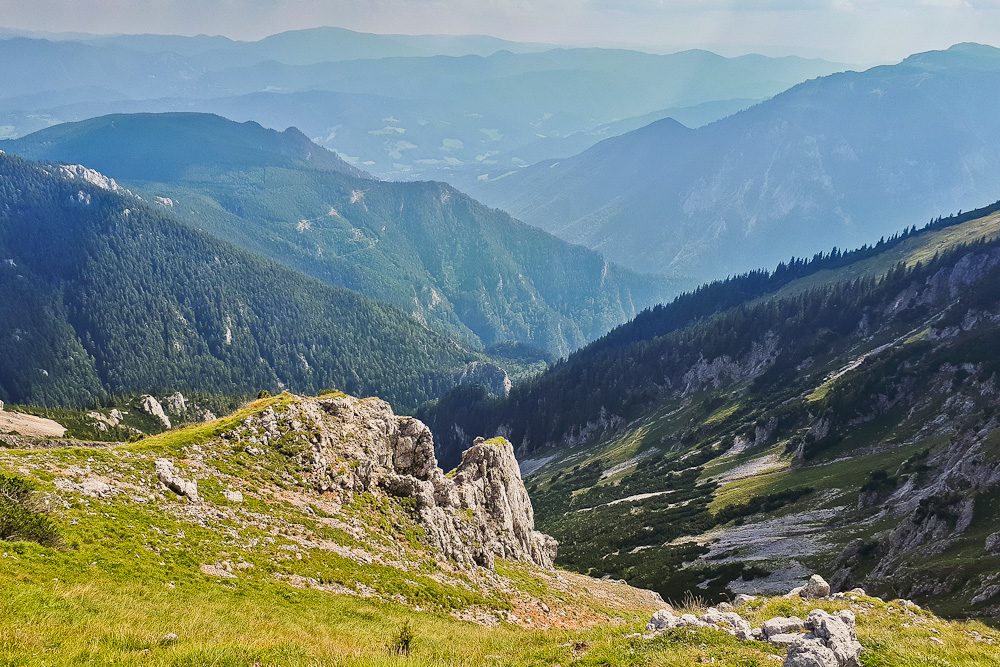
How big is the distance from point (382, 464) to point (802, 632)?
37437mm

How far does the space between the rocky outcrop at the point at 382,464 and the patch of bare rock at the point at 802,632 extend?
23677 mm

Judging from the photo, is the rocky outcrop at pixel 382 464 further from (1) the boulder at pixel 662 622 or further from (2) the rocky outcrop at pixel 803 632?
(2) the rocky outcrop at pixel 803 632

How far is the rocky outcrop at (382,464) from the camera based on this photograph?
47312 mm

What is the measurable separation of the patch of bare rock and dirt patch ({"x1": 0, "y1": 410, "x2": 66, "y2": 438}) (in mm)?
144928

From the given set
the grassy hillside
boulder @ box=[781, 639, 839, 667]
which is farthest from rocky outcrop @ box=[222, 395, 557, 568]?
boulder @ box=[781, 639, 839, 667]

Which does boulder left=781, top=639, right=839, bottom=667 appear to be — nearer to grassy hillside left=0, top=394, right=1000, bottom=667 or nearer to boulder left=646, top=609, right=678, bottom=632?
grassy hillside left=0, top=394, right=1000, bottom=667

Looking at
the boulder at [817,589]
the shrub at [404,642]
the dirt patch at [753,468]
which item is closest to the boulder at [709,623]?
the shrub at [404,642]

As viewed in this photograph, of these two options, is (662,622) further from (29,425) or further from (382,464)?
(29,425)

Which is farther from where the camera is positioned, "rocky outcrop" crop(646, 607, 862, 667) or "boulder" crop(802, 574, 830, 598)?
"boulder" crop(802, 574, 830, 598)

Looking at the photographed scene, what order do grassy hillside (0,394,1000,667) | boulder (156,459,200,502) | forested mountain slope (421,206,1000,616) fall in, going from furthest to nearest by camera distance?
forested mountain slope (421,206,1000,616) < boulder (156,459,200,502) < grassy hillside (0,394,1000,667)

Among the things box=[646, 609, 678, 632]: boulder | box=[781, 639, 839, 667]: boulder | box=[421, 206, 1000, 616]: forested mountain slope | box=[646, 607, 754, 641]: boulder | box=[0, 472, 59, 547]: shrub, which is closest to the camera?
box=[781, 639, 839, 667]: boulder

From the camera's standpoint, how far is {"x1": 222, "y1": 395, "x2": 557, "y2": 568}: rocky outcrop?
47312mm

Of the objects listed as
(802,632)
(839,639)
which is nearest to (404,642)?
(802,632)

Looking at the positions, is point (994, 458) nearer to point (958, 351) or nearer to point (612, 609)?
point (612, 609)
